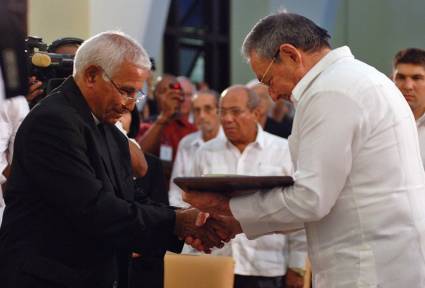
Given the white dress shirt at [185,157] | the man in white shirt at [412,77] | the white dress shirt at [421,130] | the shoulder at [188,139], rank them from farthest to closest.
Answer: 1. the shoulder at [188,139]
2. the white dress shirt at [185,157]
3. the man in white shirt at [412,77]
4. the white dress shirt at [421,130]

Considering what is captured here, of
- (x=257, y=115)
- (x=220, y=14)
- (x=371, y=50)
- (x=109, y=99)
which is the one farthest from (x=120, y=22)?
(x=220, y=14)

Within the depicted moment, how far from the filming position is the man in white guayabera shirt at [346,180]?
2703mm

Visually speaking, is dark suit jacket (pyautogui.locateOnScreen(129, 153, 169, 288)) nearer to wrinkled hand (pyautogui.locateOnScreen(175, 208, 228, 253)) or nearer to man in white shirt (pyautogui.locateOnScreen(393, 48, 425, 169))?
wrinkled hand (pyautogui.locateOnScreen(175, 208, 228, 253))

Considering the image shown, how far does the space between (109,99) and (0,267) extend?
2.43ft

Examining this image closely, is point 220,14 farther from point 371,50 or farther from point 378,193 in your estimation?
point 378,193

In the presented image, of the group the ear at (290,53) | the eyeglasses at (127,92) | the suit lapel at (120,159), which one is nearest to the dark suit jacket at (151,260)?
the suit lapel at (120,159)

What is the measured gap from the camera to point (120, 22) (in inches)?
229

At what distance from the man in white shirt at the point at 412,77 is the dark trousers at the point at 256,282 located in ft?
4.50

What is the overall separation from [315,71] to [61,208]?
1.02 meters

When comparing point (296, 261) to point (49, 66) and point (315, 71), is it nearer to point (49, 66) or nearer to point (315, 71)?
point (49, 66)

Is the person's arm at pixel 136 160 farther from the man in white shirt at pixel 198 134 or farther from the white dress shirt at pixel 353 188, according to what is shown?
the man in white shirt at pixel 198 134

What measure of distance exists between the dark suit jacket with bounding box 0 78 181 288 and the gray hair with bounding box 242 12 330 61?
704 millimetres

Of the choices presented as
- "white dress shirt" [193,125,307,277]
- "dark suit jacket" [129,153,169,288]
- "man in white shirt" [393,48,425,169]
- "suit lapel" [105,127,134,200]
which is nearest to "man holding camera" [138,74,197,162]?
"white dress shirt" [193,125,307,277]

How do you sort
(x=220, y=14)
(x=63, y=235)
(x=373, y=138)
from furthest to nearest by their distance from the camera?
(x=220, y=14), (x=63, y=235), (x=373, y=138)
